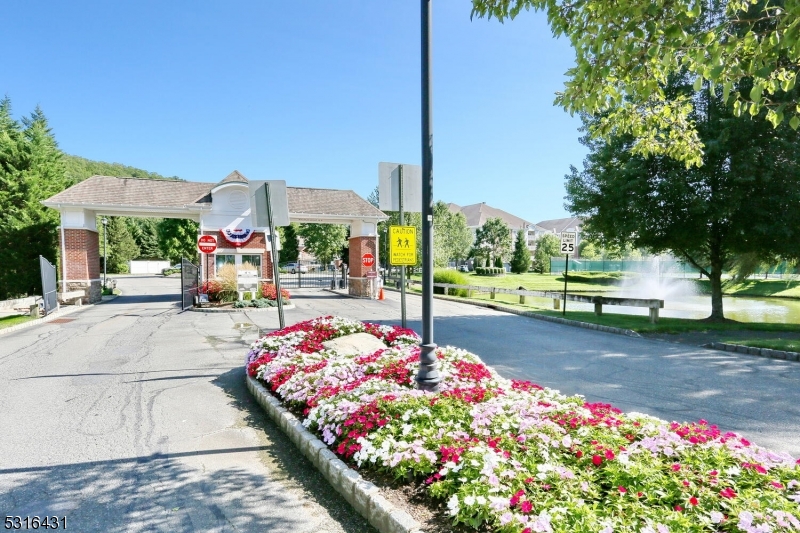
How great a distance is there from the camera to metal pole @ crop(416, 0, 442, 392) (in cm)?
534

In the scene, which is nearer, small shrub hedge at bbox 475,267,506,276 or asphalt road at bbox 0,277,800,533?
asphalt road at bbox 0,277,800,533

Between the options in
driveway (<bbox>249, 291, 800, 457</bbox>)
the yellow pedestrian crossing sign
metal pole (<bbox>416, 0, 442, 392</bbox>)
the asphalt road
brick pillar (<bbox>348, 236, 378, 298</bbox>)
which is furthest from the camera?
brick pillar (<bbox>348, 236, 378, 298</bbox>)

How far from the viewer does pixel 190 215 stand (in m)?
23.5

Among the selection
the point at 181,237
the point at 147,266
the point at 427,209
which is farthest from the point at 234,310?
the point at 147,266

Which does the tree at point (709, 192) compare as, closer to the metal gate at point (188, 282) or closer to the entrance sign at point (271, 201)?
the entrance sign at point (271, 201)

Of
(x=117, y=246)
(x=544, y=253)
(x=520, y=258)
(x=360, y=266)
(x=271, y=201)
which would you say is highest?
(x=117, y=246)

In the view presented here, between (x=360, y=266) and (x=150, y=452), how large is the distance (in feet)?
68.1

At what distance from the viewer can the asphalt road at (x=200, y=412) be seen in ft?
12.0

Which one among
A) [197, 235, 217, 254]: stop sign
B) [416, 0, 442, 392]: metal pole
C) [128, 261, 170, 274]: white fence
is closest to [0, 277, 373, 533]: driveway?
[416, 0, 442, 392]: metal pole

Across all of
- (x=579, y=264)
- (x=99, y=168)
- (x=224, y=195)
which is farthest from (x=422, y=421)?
(x=99, y=168)

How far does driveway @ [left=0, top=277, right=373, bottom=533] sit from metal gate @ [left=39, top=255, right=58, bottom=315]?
897cm

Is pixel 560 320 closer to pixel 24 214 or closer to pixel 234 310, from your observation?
pixel 234 310

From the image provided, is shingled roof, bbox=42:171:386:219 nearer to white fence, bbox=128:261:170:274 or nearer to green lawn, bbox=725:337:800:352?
green lawn, bbox=725:337:800:352

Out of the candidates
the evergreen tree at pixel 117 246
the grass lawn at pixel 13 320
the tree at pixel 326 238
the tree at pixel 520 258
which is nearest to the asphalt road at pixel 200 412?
the grass lawn at pixel 13 320
